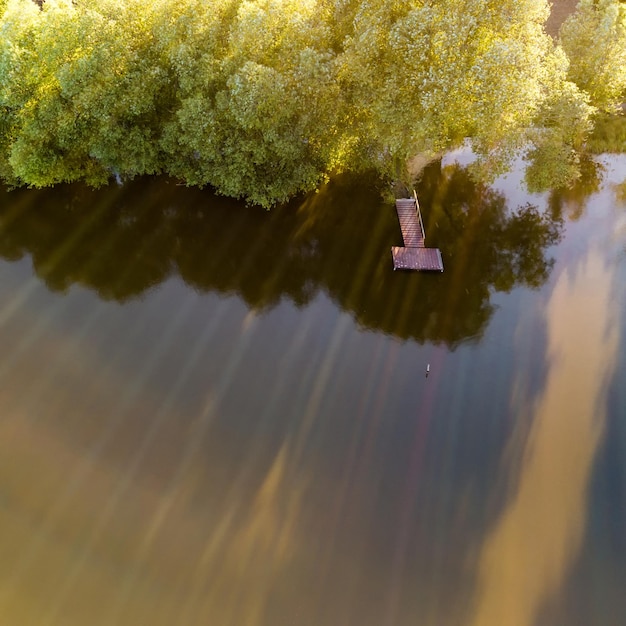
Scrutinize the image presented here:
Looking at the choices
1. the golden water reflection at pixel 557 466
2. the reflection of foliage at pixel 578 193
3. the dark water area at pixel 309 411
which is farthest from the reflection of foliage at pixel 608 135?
the golden water reflection at pixel 557 466

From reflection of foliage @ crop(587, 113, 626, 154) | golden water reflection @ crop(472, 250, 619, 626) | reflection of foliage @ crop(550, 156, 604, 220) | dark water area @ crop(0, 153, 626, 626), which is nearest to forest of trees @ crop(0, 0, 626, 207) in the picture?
reflection of foliage @ crop(550, 156, 604, 220)

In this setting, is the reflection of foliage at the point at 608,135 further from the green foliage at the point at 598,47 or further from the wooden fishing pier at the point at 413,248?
the wooden fishing pier at the point at 413,248

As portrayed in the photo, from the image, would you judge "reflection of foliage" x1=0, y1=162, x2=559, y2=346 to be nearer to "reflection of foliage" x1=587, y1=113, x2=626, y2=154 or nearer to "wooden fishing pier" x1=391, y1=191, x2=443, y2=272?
"wooden fishing pier" x1=391, y1=191, x2=443, y2=272

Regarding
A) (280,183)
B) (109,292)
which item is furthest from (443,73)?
(109,292)

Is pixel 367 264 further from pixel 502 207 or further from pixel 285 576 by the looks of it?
pixel 285 576

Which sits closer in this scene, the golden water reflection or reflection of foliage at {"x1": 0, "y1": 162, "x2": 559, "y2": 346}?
the golden water reflection

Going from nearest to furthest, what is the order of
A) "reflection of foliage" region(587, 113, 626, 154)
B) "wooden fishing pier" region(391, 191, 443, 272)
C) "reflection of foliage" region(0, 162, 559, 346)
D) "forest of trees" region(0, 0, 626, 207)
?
"forest of trees" region(0, 0, 626, 207), "reflection of foliage" region(0, 162, 559, 346), "wooden fishing pier" region(391, 191, 443, 272), "reflection of foliage" region(587, 113, 626, 154)
